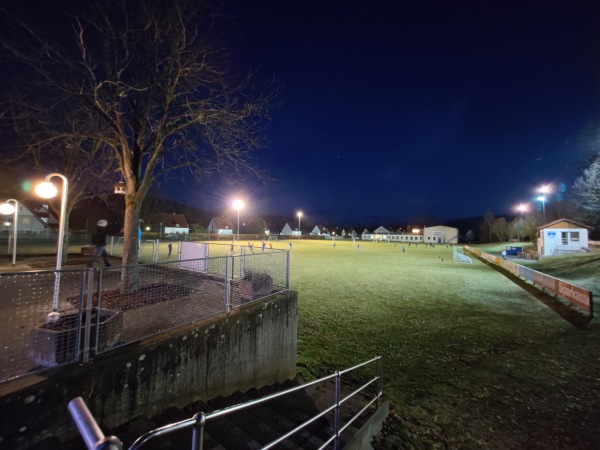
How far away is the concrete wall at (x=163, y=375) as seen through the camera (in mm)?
2825

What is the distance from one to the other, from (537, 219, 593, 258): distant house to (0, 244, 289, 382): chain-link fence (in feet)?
132

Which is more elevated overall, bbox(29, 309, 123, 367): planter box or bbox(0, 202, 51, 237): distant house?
bbox(0, 202, 51, 237): distant house

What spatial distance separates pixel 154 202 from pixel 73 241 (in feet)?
60.6

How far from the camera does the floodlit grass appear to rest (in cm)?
502

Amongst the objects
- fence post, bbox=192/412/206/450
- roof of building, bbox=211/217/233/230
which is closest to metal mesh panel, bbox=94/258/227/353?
fence post, bbox=192/412/206/450

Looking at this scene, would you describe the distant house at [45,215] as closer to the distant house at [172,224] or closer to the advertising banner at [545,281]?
the distant house at [172,224]

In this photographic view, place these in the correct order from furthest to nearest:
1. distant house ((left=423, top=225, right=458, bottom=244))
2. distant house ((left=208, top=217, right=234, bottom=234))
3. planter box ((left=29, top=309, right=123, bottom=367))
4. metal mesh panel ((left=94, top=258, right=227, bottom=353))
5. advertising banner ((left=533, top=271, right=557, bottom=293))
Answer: distant house ((left=423, top=225, right=458, bottom=244))
distant house ((left=208, top=217, right=234, bottom=234))
advertising banner ((left=533, top=271, right=557, bottom=293))
metal mesh panel ((left=94, top=258, right=227, bottom=353))
planter box ((left=29, top=309, right=123, bottom=367))

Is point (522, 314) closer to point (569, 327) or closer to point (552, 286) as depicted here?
point (569, 327)

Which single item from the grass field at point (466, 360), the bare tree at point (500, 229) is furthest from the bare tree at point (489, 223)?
the grass field at point (466, 360)

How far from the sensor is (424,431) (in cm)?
477

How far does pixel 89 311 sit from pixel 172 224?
7537 centimetres

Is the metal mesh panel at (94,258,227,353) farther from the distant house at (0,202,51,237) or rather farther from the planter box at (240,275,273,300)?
the distant house at (0,202,51,237)

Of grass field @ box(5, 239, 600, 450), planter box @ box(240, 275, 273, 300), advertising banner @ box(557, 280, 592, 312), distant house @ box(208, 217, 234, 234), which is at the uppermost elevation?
distant house @ box(208, 217, 234, 234)

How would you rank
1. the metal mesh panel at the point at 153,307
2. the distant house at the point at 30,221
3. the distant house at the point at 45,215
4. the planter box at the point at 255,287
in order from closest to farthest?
the metal mesh panel at the point at 153,307, the planter box at the point at 255,287, the distant house at the point at 30,221, the distant house at the point at 45,215
